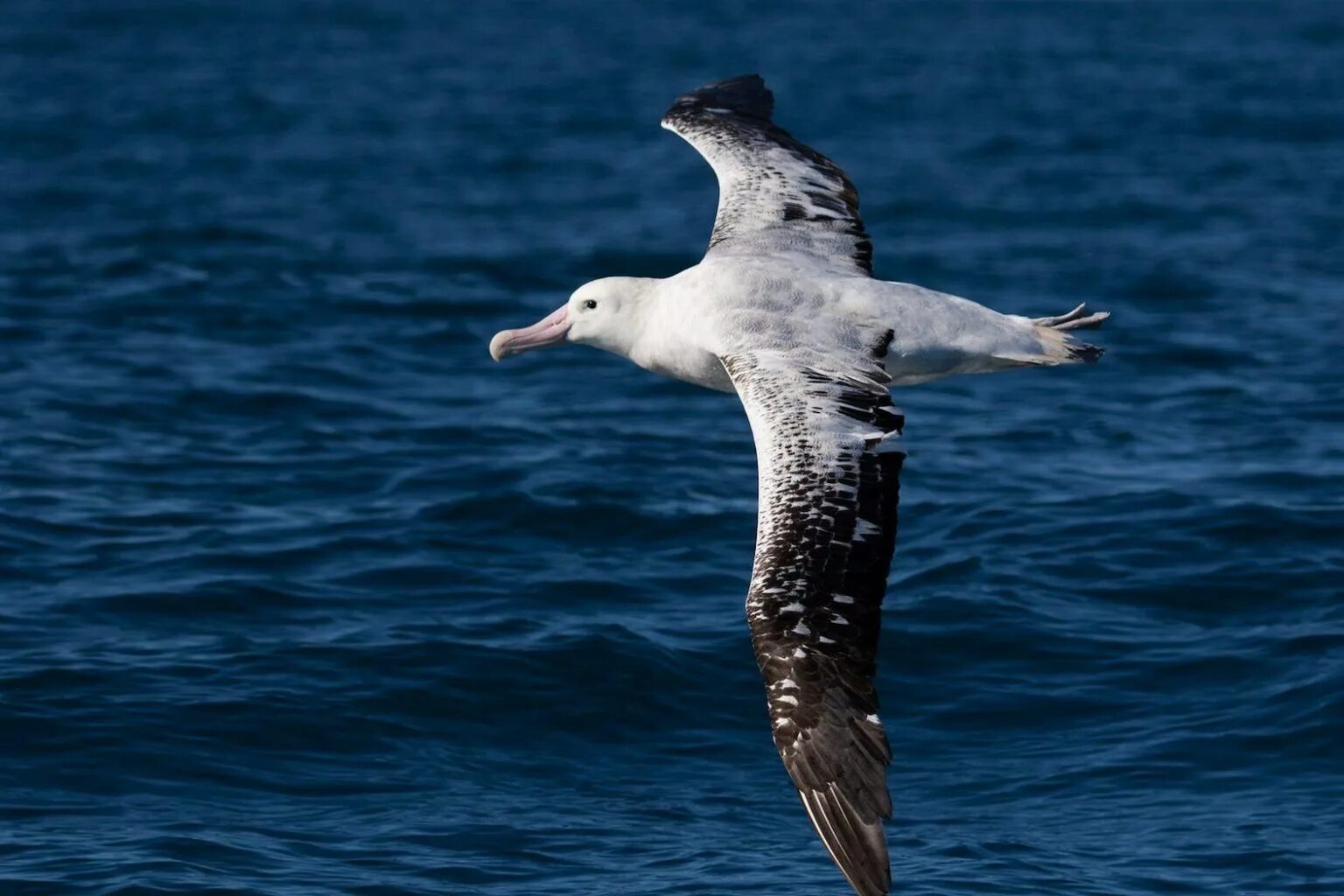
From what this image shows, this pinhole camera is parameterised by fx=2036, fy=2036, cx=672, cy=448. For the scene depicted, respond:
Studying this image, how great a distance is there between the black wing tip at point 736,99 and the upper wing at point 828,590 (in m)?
3.87

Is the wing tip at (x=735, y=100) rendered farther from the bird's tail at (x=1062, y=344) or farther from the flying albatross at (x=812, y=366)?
the bird's tail at (x=1062, y=344)

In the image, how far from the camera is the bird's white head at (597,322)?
413 inches

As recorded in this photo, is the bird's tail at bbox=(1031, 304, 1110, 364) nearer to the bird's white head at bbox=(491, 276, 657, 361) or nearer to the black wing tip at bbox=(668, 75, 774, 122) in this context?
the bird's white head at bbox=(491, 276, 657, 361)

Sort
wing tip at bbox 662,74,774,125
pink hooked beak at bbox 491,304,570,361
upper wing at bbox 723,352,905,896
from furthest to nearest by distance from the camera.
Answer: wing tip at bbox 662,74,774,125
pink hooked beak at bbox 491,304,570,361
upper wing at bbox 723,352,905,896

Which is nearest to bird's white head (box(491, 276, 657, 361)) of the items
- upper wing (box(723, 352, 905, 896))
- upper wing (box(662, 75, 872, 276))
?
upper wing (box(662, 75, 872, 276))

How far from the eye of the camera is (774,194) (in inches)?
447

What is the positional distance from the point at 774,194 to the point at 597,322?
142 centimetres

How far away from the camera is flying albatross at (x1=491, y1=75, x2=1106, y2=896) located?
7.90 m

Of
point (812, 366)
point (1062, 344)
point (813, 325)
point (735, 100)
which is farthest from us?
point (735, 100)

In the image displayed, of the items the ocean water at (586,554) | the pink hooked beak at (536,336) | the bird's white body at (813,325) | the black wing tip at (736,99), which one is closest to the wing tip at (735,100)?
the black wing tip at (736,99)

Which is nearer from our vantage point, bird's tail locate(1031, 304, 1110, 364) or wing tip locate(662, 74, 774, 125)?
bird's tail locate(1031, 304, 1110, 364)

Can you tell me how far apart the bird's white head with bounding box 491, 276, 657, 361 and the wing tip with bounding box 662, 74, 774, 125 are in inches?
87.8

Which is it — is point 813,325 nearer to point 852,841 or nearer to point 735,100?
point 852,841

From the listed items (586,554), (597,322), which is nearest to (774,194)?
(597,322)
